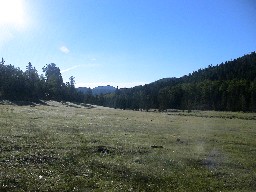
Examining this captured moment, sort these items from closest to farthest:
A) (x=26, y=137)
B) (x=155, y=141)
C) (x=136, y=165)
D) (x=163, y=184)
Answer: (x=163, y=184)
(x=136, y=165)
(x=26, y=137)
(x=155, y=141)

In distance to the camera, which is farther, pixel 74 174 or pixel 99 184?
pixel 74 174

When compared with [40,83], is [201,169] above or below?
below

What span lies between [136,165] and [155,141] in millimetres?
14768

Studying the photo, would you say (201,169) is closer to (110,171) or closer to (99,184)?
(110,171)

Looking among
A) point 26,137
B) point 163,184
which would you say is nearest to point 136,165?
point 163,184

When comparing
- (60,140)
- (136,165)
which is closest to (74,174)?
(136,165)

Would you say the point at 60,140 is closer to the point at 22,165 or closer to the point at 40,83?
the point at 22,165

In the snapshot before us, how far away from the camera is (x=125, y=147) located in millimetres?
36375

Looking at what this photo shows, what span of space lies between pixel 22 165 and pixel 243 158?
21.9m

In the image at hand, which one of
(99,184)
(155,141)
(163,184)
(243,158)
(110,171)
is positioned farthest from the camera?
(155,141)

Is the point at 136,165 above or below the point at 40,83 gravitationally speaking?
below

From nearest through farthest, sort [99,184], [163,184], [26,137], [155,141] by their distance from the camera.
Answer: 1. [99,184]
2. [163,184]
3. [26,137]
4. [155,141]

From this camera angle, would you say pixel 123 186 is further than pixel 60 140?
No

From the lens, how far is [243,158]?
34.6m
